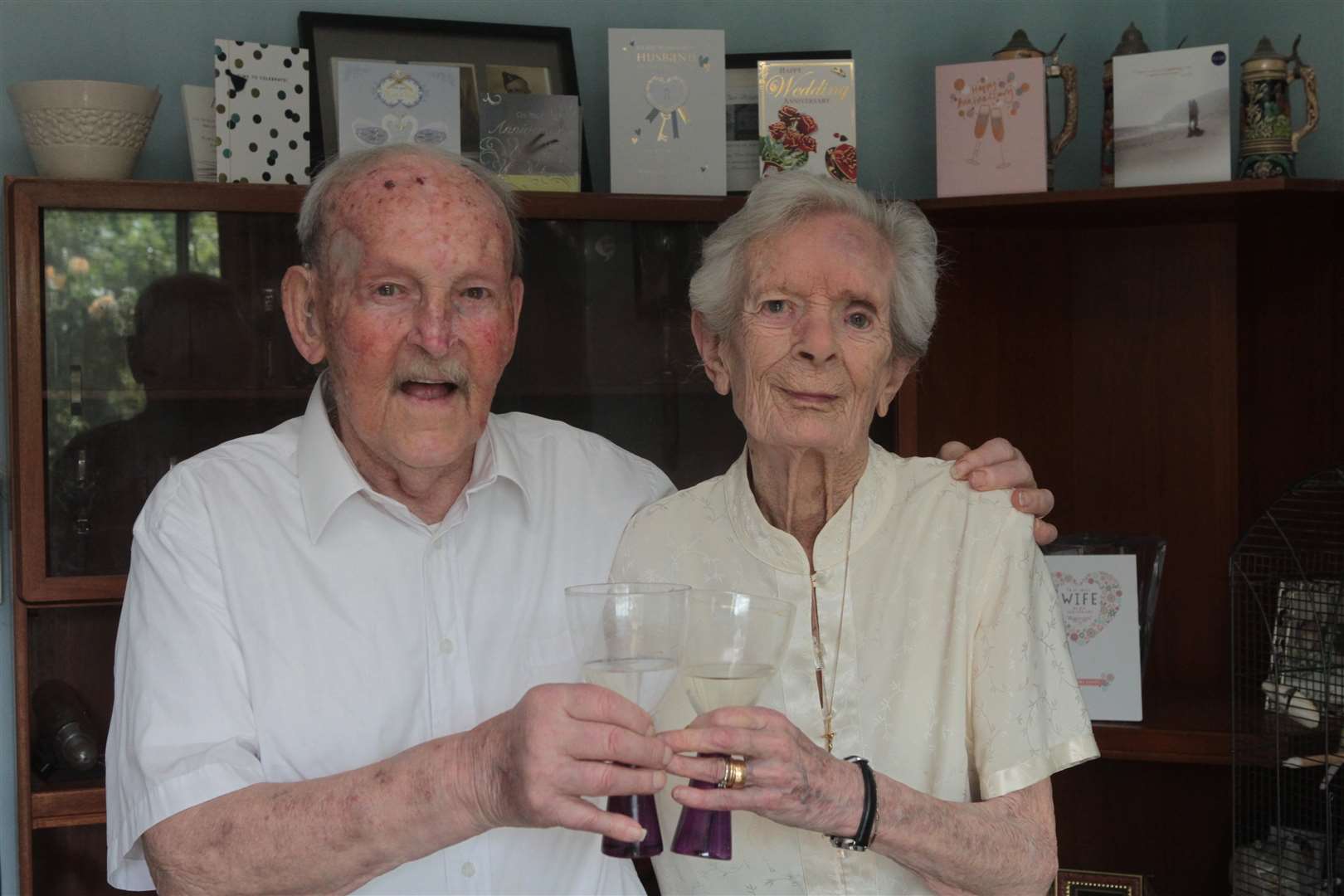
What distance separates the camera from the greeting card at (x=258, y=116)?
98.3 inches

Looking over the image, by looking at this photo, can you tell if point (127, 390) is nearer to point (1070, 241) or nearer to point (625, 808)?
point (625, 808)

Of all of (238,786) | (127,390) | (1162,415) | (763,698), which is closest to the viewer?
(238,786)

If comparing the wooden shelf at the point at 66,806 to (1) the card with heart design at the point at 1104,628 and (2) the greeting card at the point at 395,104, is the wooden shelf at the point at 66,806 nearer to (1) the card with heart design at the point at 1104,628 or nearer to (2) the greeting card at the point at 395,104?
(2) the greeting card at the point at 395,104

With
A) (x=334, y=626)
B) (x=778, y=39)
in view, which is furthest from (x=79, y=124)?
(x=778, y=39)

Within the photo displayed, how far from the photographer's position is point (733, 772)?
121 cm

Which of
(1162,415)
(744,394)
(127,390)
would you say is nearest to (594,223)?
(127,390)

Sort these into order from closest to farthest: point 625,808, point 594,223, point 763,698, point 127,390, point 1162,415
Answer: point 625,808 < point 763,698 < point 127,390 < point 594,223 < point 1162,415

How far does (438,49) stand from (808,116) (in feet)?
2.49

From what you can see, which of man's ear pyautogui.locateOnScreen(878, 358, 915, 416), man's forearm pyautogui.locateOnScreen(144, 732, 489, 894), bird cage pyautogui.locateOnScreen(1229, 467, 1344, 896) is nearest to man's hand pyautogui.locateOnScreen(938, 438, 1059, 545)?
→ man's ear pyautogui.locateOnScreen(878, 358, 915, 416)

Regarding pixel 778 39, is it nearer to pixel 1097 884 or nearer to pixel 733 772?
pixel 1097 884

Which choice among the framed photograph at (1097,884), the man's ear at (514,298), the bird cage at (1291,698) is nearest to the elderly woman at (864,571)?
the man's ear at (514,298)

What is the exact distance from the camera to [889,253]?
1613 millimetres

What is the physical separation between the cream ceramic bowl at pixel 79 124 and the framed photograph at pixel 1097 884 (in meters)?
2.15

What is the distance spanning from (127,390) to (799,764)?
166 cm
